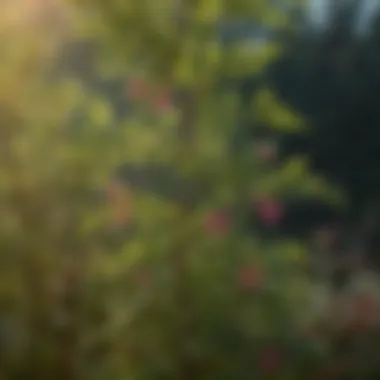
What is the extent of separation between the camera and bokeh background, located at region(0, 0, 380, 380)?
1.12 metres

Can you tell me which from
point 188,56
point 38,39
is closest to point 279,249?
point 188,56

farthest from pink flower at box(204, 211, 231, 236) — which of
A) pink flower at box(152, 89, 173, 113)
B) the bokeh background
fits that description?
pink flower at box(152, 89, 173, 113)

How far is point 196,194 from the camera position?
1.14 meters

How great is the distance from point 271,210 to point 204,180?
108 millimetres

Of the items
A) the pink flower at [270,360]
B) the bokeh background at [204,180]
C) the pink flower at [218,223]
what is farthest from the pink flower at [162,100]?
the pink flower at [270,360]

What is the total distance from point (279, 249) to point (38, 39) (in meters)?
0.46

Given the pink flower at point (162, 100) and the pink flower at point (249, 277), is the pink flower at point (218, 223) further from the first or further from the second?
the pink flower at point (162, 100)

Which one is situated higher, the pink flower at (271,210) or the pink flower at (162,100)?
the pink flower at (162,100)

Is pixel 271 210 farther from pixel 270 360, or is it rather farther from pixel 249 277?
pixel 270 360

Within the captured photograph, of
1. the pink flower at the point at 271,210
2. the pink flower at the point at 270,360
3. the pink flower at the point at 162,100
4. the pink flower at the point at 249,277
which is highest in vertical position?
the pink flower at the point at 162,100

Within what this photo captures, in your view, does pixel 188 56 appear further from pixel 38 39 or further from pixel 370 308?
pixel 370 308

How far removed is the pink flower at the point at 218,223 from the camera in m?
1.14

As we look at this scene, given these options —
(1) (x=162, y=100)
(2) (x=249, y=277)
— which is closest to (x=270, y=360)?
(2) (x=249, y=277)

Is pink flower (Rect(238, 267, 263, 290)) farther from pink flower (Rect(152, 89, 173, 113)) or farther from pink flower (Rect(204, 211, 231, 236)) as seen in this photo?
pink flower (Rect(152, 89, 173, 113))
